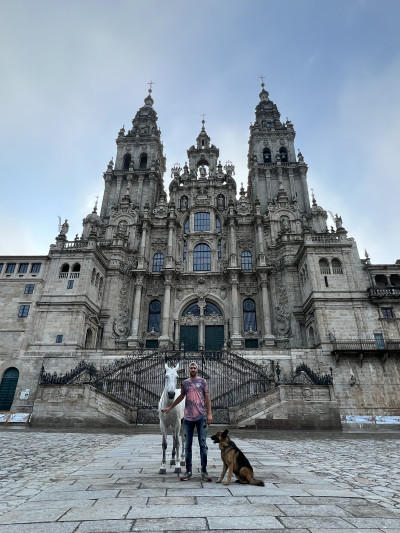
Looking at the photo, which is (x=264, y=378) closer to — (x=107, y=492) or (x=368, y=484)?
(x=368, y=484)

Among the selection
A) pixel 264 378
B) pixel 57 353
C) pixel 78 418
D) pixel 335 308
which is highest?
pixel 335 308

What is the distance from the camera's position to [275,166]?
41.0 metres

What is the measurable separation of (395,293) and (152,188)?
2906cm

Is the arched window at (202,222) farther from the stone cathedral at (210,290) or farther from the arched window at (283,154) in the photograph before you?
the arched window at (283,154)

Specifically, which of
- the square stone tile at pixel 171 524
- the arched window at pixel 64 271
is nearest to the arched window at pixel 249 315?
the arched window at pixel 64 271

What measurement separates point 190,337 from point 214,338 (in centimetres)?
236

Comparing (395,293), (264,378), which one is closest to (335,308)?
(395,293)

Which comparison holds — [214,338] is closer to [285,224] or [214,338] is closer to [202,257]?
[202,257]

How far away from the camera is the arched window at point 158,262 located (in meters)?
35.8

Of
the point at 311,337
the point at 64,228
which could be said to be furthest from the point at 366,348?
the point at 64,228

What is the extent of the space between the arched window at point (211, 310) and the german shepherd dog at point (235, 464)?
2788cm

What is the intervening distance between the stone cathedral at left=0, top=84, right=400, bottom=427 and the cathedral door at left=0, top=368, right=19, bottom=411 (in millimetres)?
76

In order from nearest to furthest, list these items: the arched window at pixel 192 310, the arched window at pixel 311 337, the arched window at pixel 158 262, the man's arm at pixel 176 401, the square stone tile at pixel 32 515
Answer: the square stone tile at pixel 32 515 → the man's arm at pixel 176 401 → the arched window at pixel 311 337 → the arched window at pixel 192 310 → the arched window at pixel 158 262

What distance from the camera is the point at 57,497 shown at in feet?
13.4
